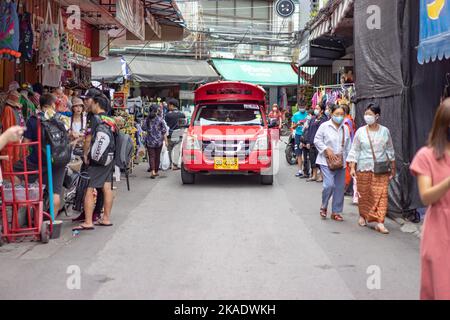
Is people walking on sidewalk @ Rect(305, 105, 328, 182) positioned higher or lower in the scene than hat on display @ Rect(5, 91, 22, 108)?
lower

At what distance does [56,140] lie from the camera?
7754mm

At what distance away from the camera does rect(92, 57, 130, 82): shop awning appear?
19812 millimetres

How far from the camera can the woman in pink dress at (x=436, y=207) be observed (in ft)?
12.0

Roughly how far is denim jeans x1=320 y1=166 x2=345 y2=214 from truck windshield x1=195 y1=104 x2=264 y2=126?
4.54 meters

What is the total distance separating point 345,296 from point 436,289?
5.28ft

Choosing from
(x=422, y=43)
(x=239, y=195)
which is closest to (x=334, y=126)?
(x=422, y=43)

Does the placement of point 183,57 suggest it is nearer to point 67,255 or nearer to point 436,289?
point 67,255

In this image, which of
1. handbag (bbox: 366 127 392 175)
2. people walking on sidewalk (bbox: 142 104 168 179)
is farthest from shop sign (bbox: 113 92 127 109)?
handbag (bbox: 366 127 392 175)

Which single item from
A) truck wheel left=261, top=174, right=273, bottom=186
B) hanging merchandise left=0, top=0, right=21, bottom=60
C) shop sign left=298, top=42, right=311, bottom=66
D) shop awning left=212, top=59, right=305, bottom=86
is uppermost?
shop awning left=212, top=59, right=305, bottom=86

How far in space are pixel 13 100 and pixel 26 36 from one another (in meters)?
1.58

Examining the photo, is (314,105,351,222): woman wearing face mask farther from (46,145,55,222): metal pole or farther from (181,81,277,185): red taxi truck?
(46,145,55,222): metal pole

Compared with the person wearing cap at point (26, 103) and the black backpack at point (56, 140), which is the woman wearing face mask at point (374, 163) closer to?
the black backpack at point (56, 140)

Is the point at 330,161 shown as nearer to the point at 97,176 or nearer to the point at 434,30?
the point at 434,30

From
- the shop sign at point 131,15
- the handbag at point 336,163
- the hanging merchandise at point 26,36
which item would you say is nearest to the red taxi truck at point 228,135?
the shop sign at point 131,15
